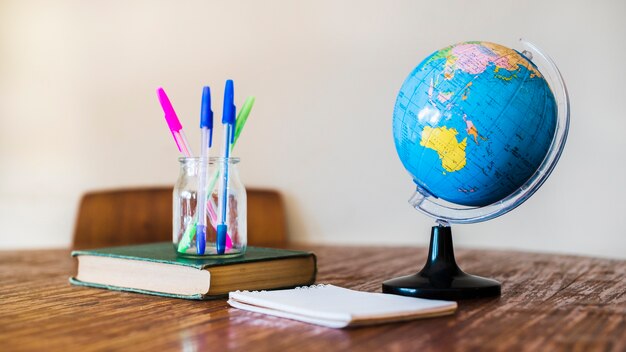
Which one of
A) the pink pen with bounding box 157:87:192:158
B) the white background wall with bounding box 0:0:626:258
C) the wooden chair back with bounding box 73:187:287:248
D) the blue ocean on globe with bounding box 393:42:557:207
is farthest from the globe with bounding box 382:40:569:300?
the wooden chair back with bounding box 73:187:287:248

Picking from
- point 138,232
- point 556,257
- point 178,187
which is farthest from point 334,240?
point 178,187

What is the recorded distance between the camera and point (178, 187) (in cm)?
130

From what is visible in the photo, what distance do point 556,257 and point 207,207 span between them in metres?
0.94

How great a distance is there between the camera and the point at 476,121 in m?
1.12

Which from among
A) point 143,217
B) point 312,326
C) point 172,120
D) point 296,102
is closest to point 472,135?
point 312,326

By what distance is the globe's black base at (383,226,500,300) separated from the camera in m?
1.16

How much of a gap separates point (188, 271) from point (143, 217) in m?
1.66

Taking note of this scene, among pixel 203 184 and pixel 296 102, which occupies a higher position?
pixel 296 102

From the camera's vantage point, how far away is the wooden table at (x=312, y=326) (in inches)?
33.7

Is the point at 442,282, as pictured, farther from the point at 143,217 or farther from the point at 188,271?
the point at 143,217

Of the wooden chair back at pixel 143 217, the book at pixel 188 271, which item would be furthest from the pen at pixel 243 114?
the wooden chair back at pixel 143 217

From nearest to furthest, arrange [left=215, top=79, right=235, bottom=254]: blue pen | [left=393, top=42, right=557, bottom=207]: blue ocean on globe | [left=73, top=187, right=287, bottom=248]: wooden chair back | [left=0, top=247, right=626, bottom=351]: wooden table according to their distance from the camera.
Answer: [left=0, top=247, right=626, bottom=351]: wooden table < [left=393, top=42, right=557, bottom=207]: blue ocean on globe < [left=215, top=79, right=235, bottom=254]: blue pen < [left=73, top=187, right=287, bottom=248]: wooden chair back

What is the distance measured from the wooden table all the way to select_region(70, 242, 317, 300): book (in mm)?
28

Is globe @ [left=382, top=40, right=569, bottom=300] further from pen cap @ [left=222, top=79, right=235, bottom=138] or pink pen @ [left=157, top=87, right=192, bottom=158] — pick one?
pink pen @ [left=157, top=87, right=192, bottom=158]
